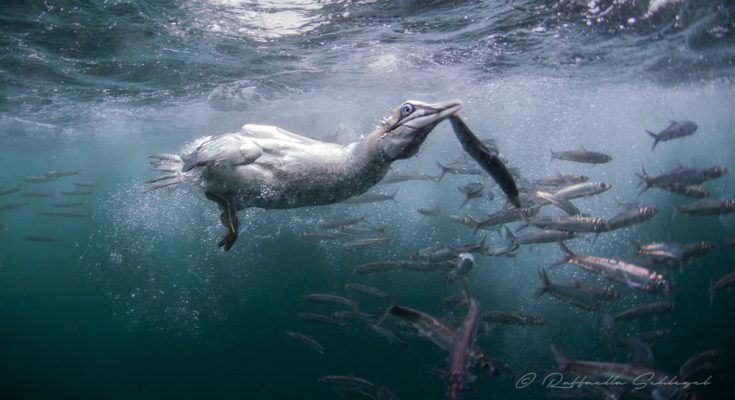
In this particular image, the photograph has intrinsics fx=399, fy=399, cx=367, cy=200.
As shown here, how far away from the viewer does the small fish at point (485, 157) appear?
253 cm

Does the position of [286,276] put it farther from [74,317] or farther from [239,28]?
[74,317]

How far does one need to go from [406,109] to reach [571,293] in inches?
250

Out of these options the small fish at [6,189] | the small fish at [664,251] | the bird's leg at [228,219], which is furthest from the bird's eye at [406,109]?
the small fish at [6,189]

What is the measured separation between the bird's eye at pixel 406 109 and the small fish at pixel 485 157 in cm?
29

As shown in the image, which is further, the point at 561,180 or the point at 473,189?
the point at 561,180

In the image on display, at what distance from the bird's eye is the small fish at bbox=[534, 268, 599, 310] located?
5945 millimetres

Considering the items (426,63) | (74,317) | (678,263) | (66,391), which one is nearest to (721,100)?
(426,63)

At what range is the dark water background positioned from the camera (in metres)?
11.6

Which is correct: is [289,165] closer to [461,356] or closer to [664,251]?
[461,356]

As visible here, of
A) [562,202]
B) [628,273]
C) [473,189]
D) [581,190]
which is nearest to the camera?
[628,273]

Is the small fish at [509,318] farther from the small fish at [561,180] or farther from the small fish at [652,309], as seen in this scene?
the small fish at [561,180]

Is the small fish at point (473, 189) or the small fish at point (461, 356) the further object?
the small fish at point (473, 189)

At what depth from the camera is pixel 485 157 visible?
2.53 meters

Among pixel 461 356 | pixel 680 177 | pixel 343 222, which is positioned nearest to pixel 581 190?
pixel 680 177
